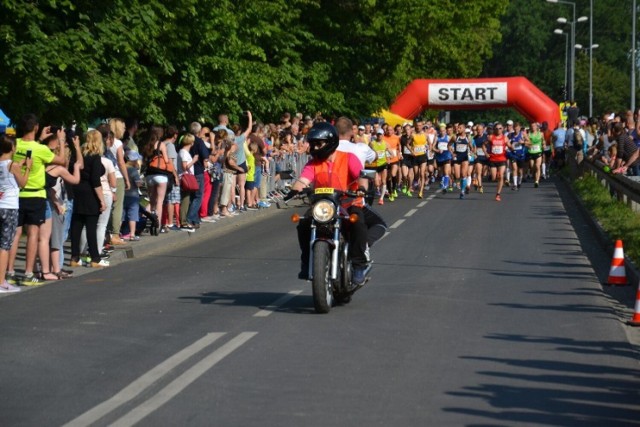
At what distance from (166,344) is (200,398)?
2425mm

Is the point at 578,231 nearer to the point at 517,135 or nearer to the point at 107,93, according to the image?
the point at 107,93

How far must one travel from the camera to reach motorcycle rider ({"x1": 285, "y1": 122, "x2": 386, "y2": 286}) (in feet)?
44.1

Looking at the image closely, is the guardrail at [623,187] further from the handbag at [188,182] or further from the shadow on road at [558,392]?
the shadow on road at [558,392]

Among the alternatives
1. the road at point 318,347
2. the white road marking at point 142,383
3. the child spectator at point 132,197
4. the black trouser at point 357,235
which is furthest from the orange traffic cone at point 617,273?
the child spectator at point 132,197

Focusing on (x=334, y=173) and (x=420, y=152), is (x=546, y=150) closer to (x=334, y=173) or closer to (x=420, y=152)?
(x=420, y=152)

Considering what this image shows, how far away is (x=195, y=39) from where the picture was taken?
96.8ft

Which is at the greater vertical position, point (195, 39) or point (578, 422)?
point (195, 39)

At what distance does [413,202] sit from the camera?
33500 millimetres

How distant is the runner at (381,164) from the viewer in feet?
109

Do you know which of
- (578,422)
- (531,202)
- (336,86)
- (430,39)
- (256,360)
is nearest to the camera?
(578,422)

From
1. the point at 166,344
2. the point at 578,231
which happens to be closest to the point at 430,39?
the point at 578,231

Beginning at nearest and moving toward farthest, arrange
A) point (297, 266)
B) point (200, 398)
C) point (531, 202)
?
point (200, 398) < point (297, 266) < point (531, 202)

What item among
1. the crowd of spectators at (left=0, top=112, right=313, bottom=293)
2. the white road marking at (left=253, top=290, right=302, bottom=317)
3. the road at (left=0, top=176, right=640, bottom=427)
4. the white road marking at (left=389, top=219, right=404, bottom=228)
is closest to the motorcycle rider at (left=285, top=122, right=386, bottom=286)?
the white road marking at (left=253, top=290, right=302, bottom=317)

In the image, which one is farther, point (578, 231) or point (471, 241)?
point (578, 231)
